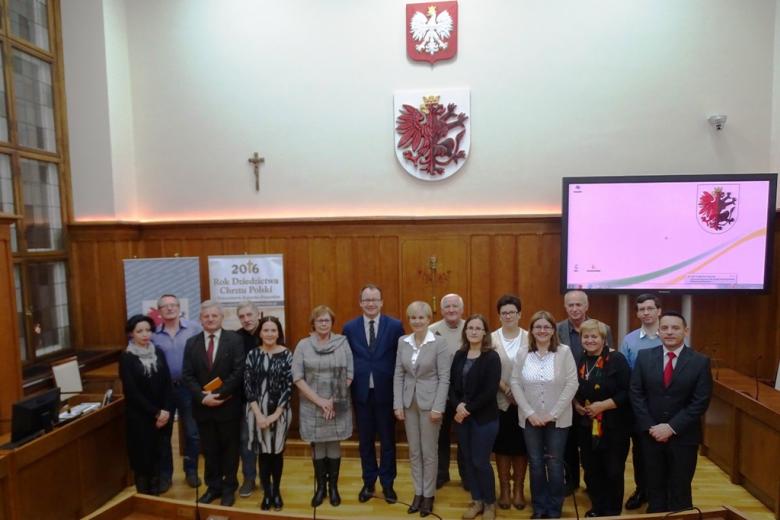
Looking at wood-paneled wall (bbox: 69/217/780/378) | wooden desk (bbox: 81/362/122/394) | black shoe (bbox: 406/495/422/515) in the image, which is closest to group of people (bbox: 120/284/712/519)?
black shoe (bbox: 406/495/422/515)

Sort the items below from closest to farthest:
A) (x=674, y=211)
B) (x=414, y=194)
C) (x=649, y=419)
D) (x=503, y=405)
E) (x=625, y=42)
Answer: (x=649, y=419) → (x=503, y=405) → (x=674, y=211) → (x=625, y=42) → (x=414, y=194)

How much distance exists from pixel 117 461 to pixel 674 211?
17.1ft

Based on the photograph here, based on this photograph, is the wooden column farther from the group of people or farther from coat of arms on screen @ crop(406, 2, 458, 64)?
coat of arms on screen @ crop(406, 2, 458, 64)

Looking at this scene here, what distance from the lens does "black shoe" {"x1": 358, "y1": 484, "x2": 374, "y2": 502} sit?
11.5 feet

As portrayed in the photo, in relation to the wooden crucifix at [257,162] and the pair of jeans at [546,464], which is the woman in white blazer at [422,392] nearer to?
the pair of jeans at [546,464]

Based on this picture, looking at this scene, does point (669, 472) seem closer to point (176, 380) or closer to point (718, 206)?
point (718, 206)

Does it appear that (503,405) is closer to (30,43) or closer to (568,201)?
(568,201)

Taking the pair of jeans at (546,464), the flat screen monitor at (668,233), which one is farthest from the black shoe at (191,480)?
the flat screen monitor at (668,233)

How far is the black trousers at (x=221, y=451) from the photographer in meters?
3.34

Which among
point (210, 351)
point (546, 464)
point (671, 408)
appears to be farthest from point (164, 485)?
point (671, 408)

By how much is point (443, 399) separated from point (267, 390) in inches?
47.7

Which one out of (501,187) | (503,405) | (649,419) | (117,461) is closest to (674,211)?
(501,187)

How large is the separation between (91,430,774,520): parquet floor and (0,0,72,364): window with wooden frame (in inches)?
84.5

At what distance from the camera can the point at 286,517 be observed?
195cm
